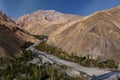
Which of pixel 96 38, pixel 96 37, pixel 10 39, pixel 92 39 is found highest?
pixel 10 39

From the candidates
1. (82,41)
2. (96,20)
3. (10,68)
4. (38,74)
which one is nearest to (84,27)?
(96,20)

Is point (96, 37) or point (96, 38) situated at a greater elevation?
point (96, 37)

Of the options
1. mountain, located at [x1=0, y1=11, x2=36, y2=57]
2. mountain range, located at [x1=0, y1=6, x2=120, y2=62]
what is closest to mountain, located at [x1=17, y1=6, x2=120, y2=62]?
mountain range, located at [x1=0, y1=6, x2=120, y2=62]

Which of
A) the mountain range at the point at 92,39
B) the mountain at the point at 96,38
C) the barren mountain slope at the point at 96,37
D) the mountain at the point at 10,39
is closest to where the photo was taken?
the mountain at the point at 96,38

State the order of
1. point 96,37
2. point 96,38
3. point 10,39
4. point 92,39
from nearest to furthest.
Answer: point 96,38, point 92,39, point 96,37, point 10,39

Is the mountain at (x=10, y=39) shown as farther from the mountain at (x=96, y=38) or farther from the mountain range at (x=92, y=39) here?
the mountain at (x=96, y=38)

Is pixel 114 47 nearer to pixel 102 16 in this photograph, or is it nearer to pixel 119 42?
pixel 119 42

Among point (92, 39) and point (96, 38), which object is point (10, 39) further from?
point (96, 38)

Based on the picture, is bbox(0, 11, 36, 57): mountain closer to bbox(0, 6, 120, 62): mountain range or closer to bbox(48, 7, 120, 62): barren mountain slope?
bbox(0, 6, 120, 62): mountain range

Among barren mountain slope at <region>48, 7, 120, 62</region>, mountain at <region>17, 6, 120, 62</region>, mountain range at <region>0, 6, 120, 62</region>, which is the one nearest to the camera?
mountain at <region>17, 6, 120, 62</region>

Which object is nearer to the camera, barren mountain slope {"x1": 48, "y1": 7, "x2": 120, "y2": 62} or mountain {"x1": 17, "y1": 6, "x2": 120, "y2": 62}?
mountain {"x1": 17, "y1": 6, "x2": 120, "y2": 62}

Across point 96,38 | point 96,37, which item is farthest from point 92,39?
point 96,37

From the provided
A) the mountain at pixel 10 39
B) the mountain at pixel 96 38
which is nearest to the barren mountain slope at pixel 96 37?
the mountain at pixel 96 38

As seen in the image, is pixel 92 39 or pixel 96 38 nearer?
pixel 96 38
